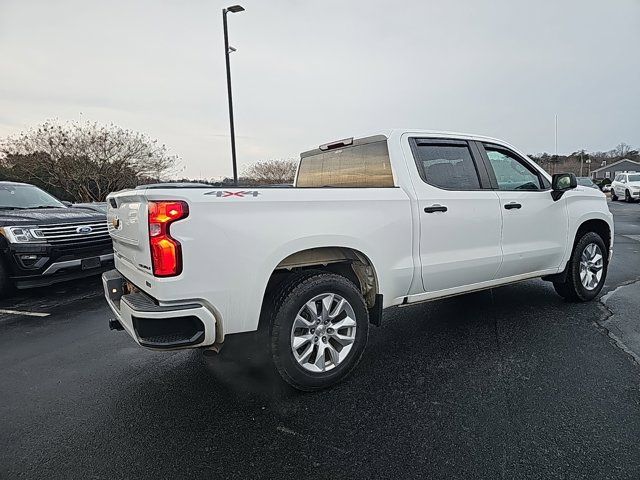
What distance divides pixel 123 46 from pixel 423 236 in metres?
10.6

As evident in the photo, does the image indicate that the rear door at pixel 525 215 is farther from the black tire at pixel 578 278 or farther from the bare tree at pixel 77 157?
the bare tree at pixel 77 157

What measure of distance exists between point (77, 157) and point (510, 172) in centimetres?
1803

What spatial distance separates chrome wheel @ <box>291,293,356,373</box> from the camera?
9.23 feet

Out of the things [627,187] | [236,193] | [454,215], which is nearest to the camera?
[236,193]

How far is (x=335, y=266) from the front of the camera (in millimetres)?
3283

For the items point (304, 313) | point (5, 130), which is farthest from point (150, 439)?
point (5, 130)

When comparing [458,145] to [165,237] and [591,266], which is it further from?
[165,237]

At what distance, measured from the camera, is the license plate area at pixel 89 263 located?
5.69 metres

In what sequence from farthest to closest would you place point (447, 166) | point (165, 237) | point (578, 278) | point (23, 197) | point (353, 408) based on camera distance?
point (23, 197) < point (578, 278) < point (447, 166) < point (353, 408) < point (165, 237)

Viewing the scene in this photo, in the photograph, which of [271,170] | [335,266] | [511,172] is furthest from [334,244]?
[271,170]

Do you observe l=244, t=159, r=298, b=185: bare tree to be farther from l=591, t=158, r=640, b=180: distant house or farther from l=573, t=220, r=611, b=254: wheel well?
l=591, t=158, r=640, b=180: distant house

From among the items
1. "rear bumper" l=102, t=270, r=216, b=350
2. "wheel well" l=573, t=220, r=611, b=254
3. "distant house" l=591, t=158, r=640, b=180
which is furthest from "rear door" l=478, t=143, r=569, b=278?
"distant house" l=591, t=158, r=640, b=180

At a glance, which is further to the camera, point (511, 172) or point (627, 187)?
point (627, 187)

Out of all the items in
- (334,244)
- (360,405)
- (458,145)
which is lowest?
(360,405)
